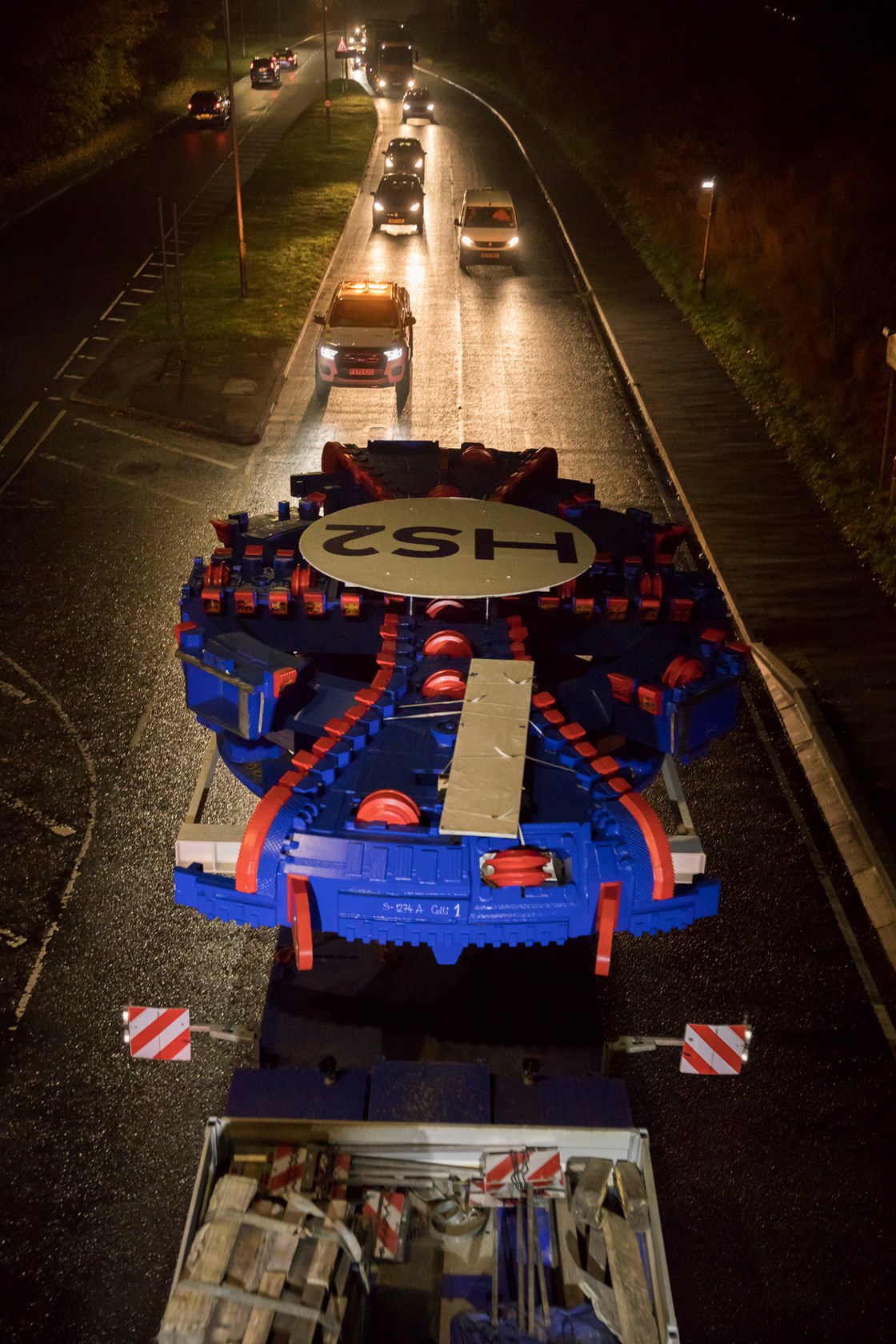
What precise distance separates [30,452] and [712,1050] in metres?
20.7

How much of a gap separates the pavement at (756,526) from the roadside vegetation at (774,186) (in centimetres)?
76

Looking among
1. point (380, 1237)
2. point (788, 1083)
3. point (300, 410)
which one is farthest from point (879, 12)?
point (380, 1237)

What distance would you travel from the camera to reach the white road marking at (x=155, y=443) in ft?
82.6

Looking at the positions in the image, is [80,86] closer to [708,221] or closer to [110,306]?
[110,306]

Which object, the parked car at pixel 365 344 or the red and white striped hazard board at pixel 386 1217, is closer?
the red and white striped hazard board at pixel 386 1217

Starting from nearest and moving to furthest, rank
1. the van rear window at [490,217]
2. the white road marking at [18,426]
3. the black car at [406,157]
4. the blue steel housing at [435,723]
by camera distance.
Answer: the blue steel housing at [435,723] < the white road marking at [18,426] < the van rear window at [490,217] < the black car at [406,157]

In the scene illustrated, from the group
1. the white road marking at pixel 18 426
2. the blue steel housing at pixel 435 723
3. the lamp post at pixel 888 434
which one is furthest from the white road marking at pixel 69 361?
the lamp post at pixel 888 434

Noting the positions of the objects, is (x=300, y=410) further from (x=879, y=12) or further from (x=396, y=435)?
(x=879, y=12)

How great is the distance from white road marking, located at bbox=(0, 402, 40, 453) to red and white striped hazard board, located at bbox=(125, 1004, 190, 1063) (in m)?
18.8

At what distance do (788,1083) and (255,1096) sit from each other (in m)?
4.91

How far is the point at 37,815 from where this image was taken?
1415 cm

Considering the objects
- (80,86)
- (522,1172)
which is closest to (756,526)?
(522,1172)

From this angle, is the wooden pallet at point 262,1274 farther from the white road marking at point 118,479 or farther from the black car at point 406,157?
the black car at point 406,157

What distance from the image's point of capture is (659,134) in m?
51.7
